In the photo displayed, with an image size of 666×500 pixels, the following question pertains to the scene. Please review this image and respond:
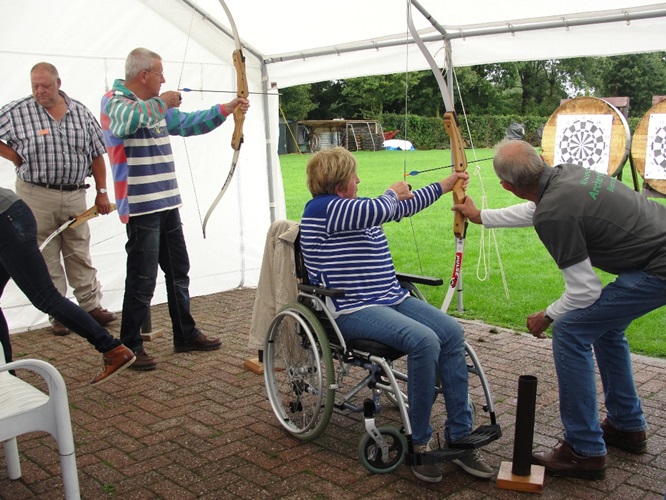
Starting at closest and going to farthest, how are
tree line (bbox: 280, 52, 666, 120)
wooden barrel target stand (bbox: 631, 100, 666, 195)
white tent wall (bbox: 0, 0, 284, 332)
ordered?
white tent wall (bbox: 0, 0, 284, 332) → wooden barrel target stand (bbox: 631, 100, 666, 195) → tree line (bbox: 280, 52, 666, 120)

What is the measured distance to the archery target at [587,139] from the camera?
18.3ft

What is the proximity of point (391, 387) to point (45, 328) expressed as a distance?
10.8 feet

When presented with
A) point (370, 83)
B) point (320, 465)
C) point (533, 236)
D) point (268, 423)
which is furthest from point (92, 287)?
point (370, 83)

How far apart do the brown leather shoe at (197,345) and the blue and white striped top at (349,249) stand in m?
1.72

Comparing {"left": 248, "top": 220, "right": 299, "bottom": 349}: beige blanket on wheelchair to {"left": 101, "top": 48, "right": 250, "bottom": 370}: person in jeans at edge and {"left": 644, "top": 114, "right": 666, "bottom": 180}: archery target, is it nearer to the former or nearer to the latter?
{"left": 101, "top": 48, "right": 250, "bottom": 370}: person in jeans at edge

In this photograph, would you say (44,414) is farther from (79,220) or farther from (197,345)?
(79,220)

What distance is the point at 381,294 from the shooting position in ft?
9.68

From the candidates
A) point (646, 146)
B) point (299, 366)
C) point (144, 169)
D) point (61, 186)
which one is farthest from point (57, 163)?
point (646, 146)

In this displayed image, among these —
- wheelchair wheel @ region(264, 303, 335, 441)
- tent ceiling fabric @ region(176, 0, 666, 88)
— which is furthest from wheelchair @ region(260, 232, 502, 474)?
tent ceiling fabric @ region(176, 0, 666, 88)

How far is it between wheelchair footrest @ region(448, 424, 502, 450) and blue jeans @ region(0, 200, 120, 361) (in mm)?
1686

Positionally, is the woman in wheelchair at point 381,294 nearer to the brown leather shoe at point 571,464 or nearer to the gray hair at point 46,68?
the brown leather shoe at point 571,464

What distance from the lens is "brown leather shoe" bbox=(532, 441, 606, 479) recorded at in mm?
2689

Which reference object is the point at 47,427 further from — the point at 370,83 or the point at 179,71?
the point at 370,83

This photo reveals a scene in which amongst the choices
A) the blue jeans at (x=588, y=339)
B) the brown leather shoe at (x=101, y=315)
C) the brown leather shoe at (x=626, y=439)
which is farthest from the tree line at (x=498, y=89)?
the blue jeans at (x=588, y=339)
